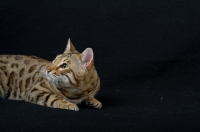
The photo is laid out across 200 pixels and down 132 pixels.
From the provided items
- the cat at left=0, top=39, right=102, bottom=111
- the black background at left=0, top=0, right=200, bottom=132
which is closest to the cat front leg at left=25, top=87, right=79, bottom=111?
the cat at left=0, top=39, right=102, bottom=111

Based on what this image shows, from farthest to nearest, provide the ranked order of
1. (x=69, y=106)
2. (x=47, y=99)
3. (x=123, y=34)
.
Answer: (x=123, y=34) < (x=47, y=99) < (x=69, y=106)

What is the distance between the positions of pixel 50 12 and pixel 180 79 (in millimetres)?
1079

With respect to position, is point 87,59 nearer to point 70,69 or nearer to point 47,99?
point 70,69

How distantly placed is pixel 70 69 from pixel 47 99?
0.21 meters

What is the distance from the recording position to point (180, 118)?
6.22ft

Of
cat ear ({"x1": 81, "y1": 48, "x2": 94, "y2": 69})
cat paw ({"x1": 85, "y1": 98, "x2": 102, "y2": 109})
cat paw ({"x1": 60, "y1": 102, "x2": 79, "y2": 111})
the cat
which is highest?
cat ear ({"x1": 81, "y1": 48, "x2": 94, "y2": 69})

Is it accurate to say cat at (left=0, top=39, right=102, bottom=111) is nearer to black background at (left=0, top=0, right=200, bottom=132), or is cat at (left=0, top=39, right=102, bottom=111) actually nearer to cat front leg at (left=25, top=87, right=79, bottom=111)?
cat front leg at (left=25, top=87, right=79, bottom=111)

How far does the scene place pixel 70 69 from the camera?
6.83 feet

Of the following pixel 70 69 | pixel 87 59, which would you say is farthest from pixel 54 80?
pixel 87 59

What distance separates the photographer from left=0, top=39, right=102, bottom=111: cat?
81.4 inches

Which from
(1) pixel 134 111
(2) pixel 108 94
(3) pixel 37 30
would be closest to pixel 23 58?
(3) pixel 37 30

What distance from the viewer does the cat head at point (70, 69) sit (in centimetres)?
205

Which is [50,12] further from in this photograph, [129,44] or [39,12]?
[129,44]

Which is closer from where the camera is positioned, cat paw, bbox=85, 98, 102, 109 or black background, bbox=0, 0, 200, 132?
cat paw, bbox=85, 98, 102, 109
